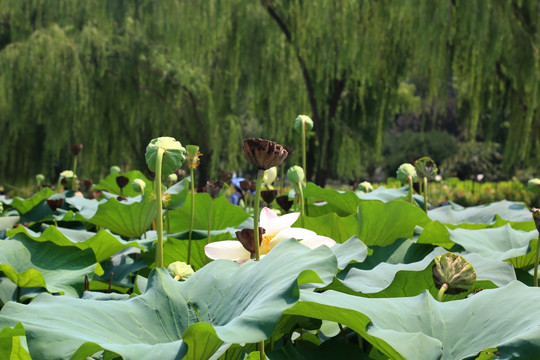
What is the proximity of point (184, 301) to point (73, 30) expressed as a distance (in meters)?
6.82

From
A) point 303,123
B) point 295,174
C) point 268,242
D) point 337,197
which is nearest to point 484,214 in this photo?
point 337,197

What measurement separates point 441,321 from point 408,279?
14 cm

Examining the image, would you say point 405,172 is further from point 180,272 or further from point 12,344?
point 12,344

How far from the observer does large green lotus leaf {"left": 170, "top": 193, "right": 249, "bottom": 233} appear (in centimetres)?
119

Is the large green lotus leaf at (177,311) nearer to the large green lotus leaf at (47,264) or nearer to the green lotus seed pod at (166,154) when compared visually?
the green lotus seed pod at (166,154)

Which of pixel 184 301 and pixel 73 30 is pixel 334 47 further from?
pixel 184 301

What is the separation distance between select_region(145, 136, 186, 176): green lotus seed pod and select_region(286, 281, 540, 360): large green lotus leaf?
0.83 feet

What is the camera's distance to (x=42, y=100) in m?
5.42

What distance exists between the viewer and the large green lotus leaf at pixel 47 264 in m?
0.75

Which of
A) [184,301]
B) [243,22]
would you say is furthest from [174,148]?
[243,22]

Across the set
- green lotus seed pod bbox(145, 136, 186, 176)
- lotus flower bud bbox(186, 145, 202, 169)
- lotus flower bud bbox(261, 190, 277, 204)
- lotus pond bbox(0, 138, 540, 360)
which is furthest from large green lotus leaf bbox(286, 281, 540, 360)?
→ lotus flower bud bbox(261, 190, 277, 204)

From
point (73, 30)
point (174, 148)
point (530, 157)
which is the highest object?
point (174, 148)

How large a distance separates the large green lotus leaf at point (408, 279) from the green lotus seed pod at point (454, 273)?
7cm

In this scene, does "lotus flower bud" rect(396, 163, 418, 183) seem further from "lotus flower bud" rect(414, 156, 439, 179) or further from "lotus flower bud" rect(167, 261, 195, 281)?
"lotus flower bud" rect(167, 261, 195, 281)
